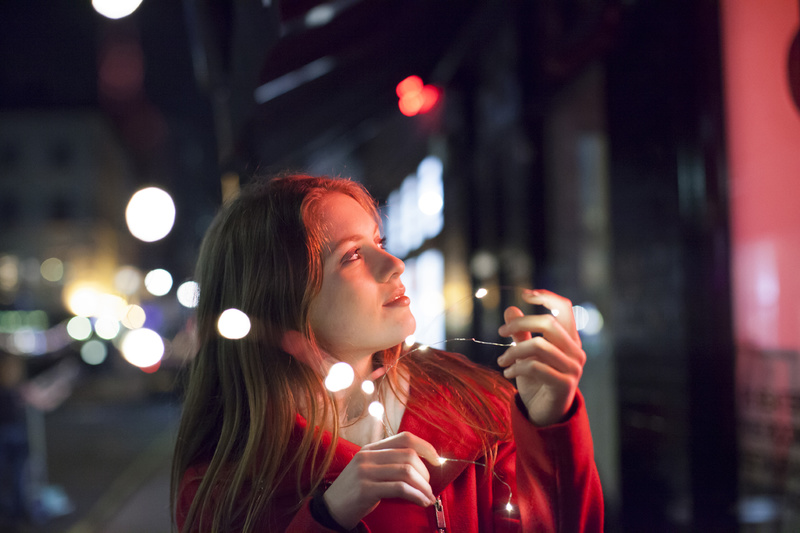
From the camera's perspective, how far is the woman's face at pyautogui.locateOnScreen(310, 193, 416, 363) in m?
0.84

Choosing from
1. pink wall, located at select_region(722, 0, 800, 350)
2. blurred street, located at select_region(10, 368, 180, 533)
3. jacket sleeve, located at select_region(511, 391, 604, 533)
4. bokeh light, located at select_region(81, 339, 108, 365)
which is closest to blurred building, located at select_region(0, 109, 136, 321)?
bokeh light, located at select_region(81, 339, 108, 365)

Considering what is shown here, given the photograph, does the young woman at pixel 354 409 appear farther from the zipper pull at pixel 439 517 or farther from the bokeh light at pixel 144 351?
the bokeh light at pixel 144 351

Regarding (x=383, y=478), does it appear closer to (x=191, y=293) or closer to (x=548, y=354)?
(x=548, y=354)

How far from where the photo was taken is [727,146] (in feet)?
7.44

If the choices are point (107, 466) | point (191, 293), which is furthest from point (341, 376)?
point (107, 466)

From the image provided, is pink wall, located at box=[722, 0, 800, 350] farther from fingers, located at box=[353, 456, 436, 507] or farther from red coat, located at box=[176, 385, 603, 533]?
fingers, located at box=[353, 456, 436, 507]

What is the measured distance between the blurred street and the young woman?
0.34m

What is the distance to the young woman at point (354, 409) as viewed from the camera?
752 mm

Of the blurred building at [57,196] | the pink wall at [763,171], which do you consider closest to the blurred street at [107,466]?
the pink wall at [763,171]

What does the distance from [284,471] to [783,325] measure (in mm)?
1825

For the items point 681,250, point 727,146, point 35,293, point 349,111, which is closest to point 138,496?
point 349,111

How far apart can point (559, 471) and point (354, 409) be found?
1.06ft

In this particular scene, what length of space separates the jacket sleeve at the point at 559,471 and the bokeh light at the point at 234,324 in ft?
1.62

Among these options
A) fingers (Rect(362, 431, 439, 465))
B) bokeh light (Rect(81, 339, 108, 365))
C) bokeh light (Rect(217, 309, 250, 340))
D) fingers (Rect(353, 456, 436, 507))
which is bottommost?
bokeh light (Rect(81, 339, 108, 365))
